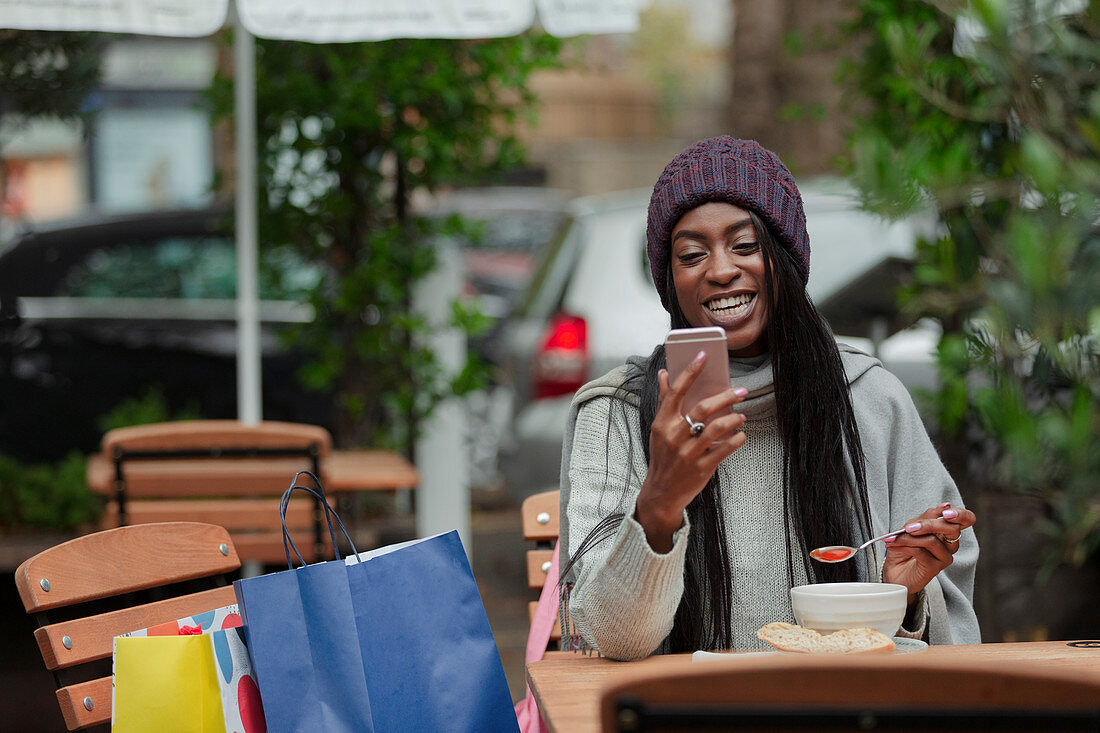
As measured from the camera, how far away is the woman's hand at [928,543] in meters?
1.98

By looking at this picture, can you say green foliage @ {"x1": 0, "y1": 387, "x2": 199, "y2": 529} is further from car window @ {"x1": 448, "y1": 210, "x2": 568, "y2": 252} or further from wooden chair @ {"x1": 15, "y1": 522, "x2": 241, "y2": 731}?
car window @ {"x1": 448, "y1": 210, "x2": 568, "y2": 252}

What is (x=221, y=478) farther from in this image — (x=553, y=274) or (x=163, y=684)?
(x=163, y=684)

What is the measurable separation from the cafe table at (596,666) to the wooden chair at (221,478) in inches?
86.6

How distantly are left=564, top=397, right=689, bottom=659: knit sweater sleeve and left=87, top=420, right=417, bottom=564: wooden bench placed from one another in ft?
6.57

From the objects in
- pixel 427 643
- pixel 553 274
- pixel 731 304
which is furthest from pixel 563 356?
pixel 427 643

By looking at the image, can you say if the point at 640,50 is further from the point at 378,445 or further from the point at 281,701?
the point at 281,701

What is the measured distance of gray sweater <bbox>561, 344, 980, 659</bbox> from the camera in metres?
2.10

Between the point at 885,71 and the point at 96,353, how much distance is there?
12.1ft

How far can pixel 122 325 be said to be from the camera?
5.80 metres

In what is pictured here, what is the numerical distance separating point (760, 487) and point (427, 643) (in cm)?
65

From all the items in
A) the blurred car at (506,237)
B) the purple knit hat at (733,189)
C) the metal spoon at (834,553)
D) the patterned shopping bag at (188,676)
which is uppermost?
the blurred car at (506,237)

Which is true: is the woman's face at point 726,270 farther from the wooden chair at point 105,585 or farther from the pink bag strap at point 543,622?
the wooden chair at point 105,585

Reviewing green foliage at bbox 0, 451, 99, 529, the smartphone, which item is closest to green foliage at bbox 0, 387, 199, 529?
green foliage at bbox 0, 451, 99, 529

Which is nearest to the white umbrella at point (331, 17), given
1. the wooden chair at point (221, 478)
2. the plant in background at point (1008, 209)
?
the plant in background at point (1008, 209)
